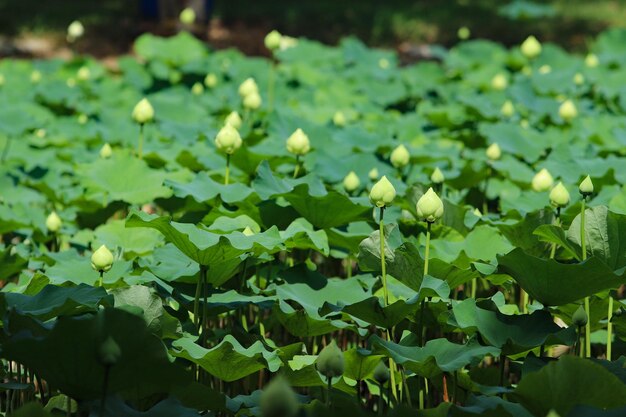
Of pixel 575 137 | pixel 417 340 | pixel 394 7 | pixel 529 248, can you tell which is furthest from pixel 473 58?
pixel 394 7

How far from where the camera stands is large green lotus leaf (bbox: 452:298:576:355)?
190cm

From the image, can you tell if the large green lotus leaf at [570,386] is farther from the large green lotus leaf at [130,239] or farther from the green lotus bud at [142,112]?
the green lotus bud at [142,112]

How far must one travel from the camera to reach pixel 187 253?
2.07 m

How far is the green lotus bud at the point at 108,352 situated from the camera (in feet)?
4.95

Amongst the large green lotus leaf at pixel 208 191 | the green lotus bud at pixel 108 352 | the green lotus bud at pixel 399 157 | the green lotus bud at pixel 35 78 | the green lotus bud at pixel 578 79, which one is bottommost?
the green lotus bud at pixel 35 78

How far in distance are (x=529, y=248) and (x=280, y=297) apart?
0.64 metres

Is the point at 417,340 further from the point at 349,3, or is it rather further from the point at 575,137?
the point at 349,3

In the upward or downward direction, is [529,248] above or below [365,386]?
above

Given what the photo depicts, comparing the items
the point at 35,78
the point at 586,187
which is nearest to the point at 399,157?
the point at 586,187

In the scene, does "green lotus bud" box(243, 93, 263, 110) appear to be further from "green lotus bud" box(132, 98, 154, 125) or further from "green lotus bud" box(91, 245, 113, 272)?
"green lotus bud" box(91, 245, 113, 272)

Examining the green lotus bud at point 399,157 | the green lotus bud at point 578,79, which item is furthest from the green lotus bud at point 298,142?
the green lotus bud at point 578,79

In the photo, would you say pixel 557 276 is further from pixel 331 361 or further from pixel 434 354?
pixel 331 361

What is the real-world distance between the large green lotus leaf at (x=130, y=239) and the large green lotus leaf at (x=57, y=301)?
0.61 m

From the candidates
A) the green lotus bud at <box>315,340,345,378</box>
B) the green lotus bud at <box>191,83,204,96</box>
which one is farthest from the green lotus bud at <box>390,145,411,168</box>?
the green lotus bud at <box>191,83,204,96</box>
